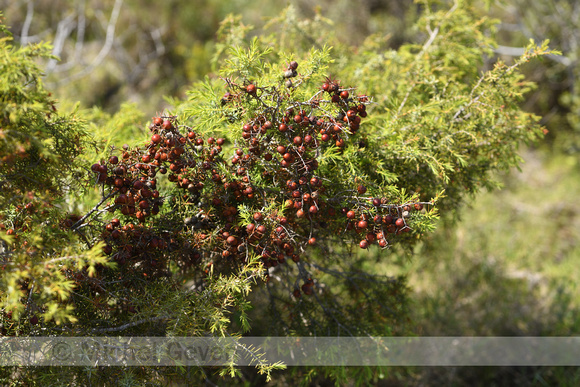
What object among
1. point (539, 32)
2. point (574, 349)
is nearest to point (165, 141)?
point (574, 349)

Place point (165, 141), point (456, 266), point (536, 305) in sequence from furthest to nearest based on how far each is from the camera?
point (456, 266) < point (536, 305) < point (165, 141)

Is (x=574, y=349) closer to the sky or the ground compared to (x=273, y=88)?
closer to the ground

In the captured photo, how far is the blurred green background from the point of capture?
159 inches

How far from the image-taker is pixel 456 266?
4957 mm

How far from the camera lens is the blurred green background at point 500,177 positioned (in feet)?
13.2

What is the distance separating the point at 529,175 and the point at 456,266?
367cm

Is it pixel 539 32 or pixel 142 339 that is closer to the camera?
pixel 142 339

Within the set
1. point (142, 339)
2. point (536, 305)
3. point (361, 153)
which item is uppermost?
point (361, 153)

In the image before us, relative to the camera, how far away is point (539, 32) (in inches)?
266

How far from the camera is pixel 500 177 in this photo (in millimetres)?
4586

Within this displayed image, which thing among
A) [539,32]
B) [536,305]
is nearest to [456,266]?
[536,305]

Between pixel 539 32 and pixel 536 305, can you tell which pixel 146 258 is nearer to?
pixel 536 305

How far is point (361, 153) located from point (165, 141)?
0.93 meters

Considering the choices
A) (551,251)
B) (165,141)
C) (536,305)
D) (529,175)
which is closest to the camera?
(165,141)
